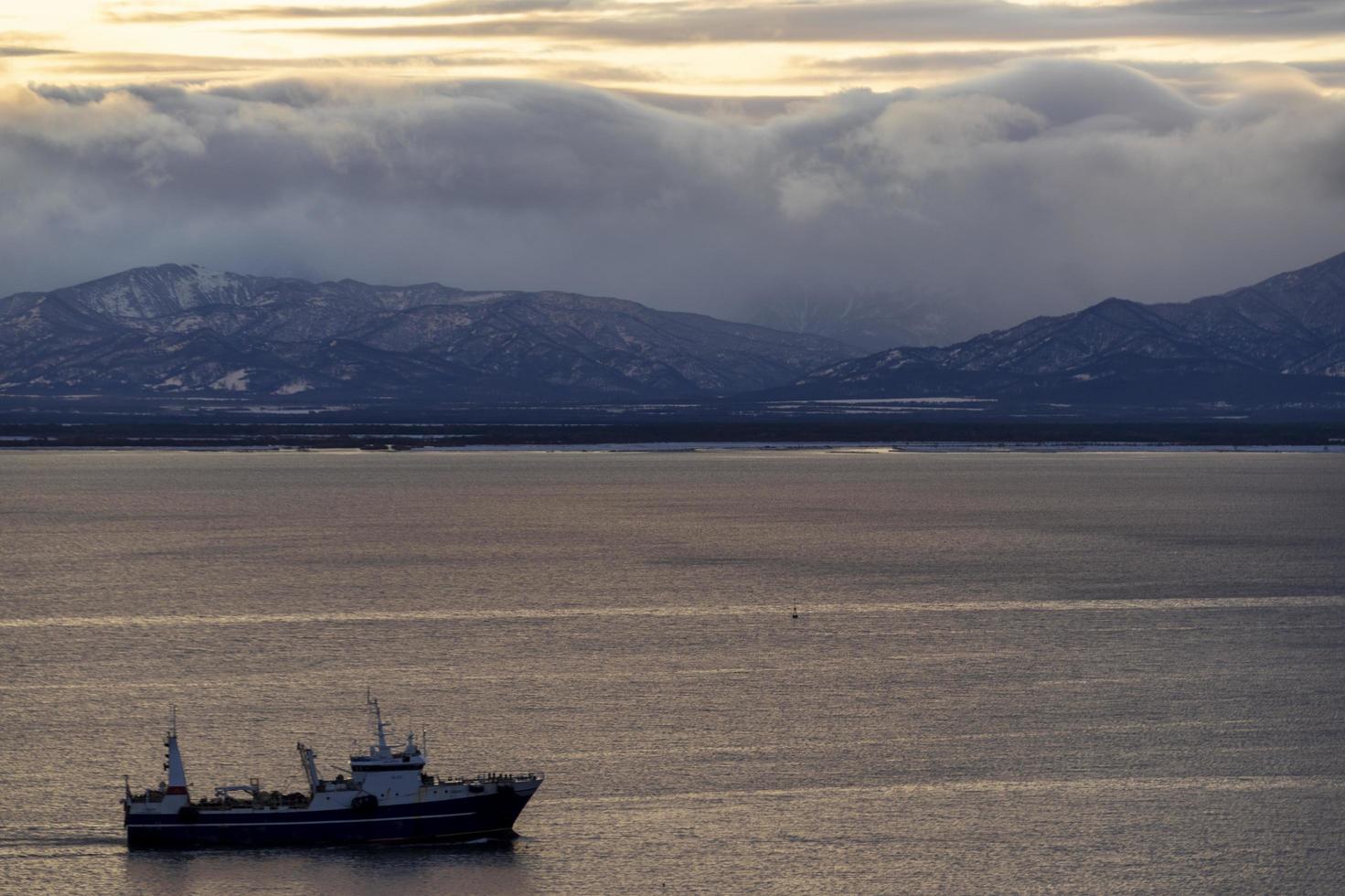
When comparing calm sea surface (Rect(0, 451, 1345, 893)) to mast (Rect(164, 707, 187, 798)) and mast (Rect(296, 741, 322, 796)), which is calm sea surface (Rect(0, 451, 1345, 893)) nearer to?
mast (Rect(164, 707, 187, 798))

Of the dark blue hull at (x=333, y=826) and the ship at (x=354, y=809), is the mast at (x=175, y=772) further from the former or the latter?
the dark blue hull at (x=333, y=826)

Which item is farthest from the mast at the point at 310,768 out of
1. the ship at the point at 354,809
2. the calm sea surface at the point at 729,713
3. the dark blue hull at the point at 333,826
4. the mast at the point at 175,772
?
the mast at the point at 175,772

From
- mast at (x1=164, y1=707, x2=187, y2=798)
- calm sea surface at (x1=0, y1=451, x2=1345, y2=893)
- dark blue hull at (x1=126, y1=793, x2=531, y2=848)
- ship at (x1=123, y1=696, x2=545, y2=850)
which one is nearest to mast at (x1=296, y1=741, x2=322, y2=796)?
ship at (x1=123, y1=696, x2=545, y2=850)

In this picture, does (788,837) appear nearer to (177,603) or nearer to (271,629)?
(271,629)

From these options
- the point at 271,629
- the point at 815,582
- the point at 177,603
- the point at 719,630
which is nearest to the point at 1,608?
the point at 177,603

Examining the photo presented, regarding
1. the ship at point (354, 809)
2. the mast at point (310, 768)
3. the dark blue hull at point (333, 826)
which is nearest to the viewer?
the dark blue hull at point (333, 826)

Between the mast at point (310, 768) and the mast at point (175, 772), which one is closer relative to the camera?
the mast at point (175, 772)
